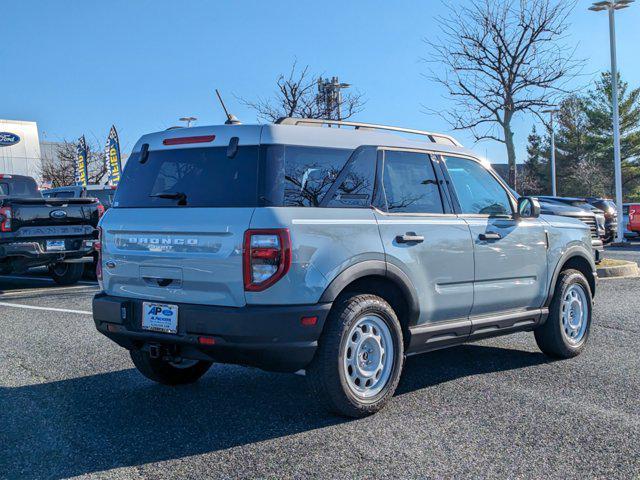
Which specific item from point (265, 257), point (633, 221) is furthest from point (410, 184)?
point (633, 221)

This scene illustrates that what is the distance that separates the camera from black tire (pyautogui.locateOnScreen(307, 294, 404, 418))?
4316mm

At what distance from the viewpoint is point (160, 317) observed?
14.6 ft

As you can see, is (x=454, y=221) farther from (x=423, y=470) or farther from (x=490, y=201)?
(x=423, y=470)

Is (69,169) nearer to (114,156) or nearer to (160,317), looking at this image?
(114,156)

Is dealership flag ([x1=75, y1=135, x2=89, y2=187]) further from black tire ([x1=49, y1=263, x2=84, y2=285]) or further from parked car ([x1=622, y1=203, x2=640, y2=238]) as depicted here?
parked car ([x1=622, y1=203, x2=640, y2=238])

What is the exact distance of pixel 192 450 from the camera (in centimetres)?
398

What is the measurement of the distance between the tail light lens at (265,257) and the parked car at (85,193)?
1236 cm

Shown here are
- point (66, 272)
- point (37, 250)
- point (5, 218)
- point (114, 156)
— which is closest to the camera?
point (5, 218)

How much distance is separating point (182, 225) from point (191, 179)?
39 cm

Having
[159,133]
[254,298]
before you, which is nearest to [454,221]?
[254,298]

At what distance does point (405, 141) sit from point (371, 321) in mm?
1430

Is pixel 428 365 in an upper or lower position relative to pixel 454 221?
lower

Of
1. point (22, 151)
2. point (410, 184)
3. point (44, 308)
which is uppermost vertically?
point (22, 151)

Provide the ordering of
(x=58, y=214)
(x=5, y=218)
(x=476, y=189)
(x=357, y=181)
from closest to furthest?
→ (x=357, y=181), (x=476, y=189), (x=5, y=218), (x=58, y=214)
